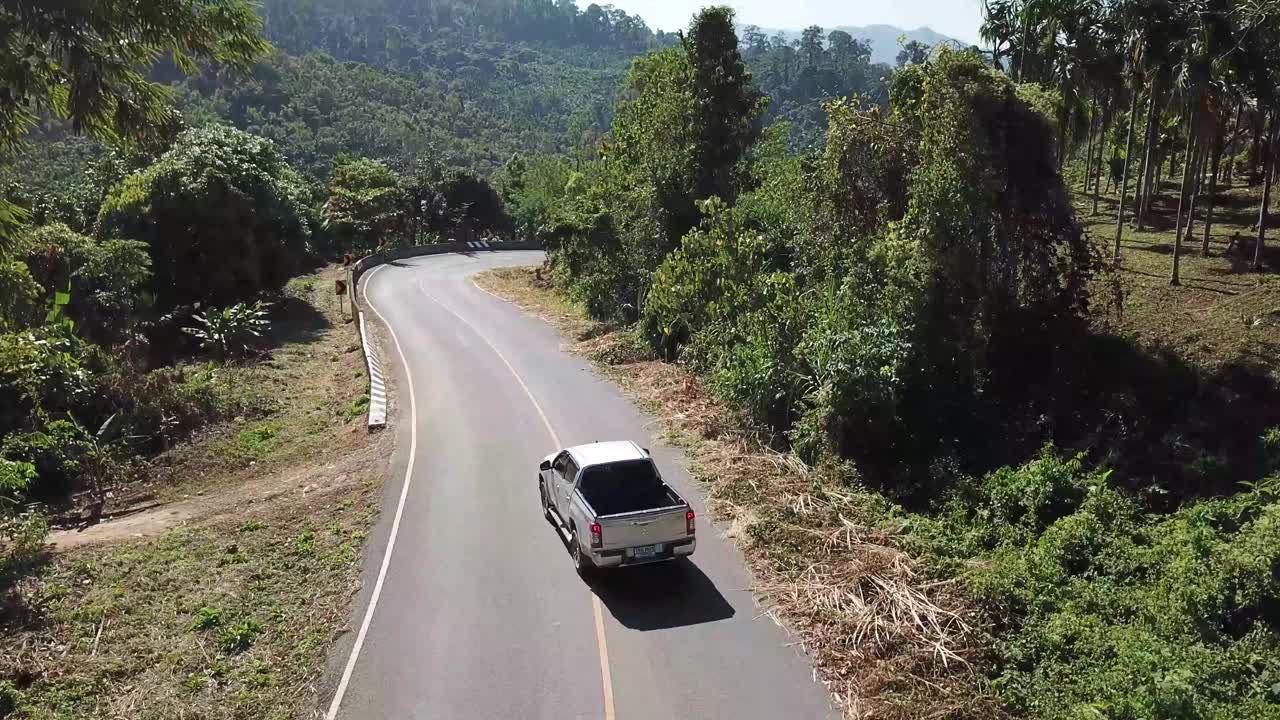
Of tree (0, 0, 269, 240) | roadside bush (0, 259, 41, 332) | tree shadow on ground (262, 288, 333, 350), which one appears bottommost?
tree shadow on ground (262, 288, 333, 350)

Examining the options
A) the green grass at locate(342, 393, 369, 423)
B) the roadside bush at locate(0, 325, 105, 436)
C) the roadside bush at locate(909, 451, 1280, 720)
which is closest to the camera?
the roadside bush at locate(909, 451, 1280, 720)

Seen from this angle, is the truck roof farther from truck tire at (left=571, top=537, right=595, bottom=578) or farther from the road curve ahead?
the road curve ahead

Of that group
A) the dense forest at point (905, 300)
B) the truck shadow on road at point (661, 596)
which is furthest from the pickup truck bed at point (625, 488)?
the dense forest at point (905, 300)

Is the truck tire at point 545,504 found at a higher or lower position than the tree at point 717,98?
lower

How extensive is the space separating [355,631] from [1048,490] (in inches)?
400

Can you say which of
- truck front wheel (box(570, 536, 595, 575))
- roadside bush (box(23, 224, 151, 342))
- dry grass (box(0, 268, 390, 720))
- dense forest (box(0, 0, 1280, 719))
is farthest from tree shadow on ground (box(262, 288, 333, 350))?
truck front wheel (box(570, 536, 595, 575))

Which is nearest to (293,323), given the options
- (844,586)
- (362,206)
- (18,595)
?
(18,595)

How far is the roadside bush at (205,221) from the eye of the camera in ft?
→ 116

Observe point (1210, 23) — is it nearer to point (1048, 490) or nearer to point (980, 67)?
point (980, 67)

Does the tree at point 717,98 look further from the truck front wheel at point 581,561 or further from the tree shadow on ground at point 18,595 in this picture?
the tree shadow on ground at point 18,595

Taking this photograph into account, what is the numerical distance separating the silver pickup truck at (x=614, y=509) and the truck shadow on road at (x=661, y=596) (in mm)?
462

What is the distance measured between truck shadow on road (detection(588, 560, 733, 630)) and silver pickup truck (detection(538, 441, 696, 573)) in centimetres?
46

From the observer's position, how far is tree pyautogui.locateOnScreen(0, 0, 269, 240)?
10.6 meters

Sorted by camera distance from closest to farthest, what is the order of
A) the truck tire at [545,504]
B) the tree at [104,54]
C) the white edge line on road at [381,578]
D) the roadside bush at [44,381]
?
the tree at [104,54] → the white edge line on road at [381,578] → the truck tire at [545,504] → the roadside bush at [44,381]
